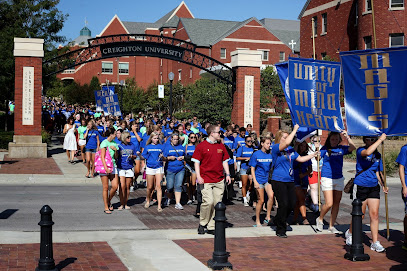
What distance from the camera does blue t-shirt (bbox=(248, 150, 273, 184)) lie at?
1112cm

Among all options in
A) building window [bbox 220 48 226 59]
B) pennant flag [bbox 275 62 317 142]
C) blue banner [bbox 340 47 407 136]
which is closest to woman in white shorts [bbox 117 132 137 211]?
pennant flag [bbox 275 62 317 142]

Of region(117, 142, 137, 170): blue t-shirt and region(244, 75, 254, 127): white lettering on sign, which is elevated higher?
region(244, 75, 254, 127): white lettering on sign

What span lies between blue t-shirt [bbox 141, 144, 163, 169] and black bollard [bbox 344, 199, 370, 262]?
533 centimetres

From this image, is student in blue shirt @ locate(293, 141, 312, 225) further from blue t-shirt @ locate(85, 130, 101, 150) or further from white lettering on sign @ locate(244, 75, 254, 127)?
white lettering on sign @ locate(244, 75, 254, 127)

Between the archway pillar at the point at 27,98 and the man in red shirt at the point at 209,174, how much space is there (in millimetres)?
13457

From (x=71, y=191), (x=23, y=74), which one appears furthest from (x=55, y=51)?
(x=71, y=191)

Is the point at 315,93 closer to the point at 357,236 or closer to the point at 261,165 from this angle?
the point at 261,165

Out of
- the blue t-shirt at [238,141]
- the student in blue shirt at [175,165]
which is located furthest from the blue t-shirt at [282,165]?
the blue t-shirt at [238,141]

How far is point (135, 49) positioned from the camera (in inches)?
923

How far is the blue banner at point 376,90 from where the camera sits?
29.2 feet

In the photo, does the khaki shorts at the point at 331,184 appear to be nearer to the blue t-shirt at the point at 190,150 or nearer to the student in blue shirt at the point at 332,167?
the student in blue shirt at the point at 332,167

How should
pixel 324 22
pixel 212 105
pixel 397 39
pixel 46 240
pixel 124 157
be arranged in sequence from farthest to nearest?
pixel 324 22 < pixel 397 39 < pixel 212 105 < pixel 124 157 < pixel 46 240

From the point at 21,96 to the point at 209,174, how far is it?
1397 cm

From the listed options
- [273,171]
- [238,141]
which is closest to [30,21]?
[238,141]
